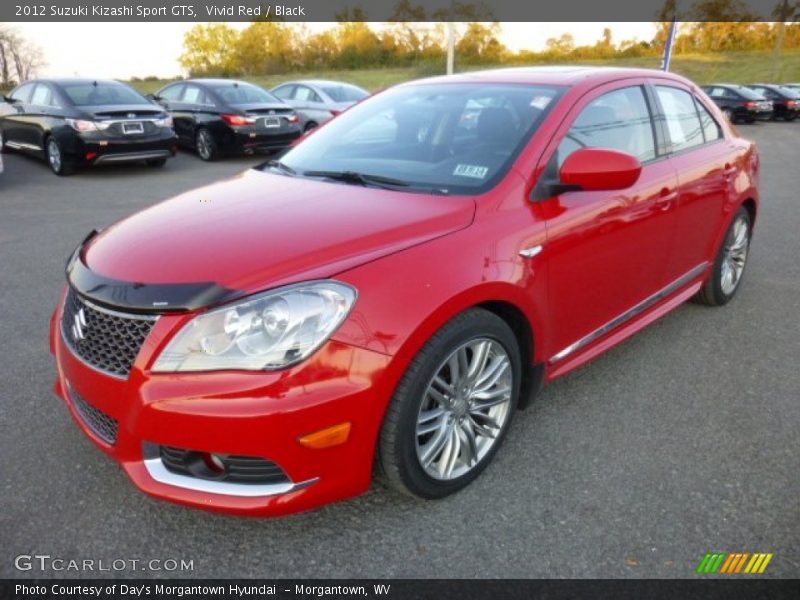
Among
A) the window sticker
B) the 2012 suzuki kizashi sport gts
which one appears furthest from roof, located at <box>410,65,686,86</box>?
the window sticker

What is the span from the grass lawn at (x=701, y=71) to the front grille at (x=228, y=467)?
43861 mm

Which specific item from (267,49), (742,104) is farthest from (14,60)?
(742,104)

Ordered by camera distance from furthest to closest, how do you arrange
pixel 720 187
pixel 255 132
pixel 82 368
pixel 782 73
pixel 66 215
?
pixel 782 73 → pixel 255 132 → pixel 66 215 → pixel 720 187 → pixel 82 368

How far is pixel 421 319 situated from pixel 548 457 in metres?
1.05

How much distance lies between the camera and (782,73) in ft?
164

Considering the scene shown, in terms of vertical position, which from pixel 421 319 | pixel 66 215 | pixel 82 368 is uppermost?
pixel 421 319

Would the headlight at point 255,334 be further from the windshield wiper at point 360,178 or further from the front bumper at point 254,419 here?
the windshield wiper at point 360,178

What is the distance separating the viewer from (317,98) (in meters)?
14.2

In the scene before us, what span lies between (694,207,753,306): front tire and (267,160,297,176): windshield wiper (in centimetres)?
282

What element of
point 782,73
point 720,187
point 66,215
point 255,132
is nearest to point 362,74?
point 782,73

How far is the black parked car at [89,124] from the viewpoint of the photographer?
386 inches
